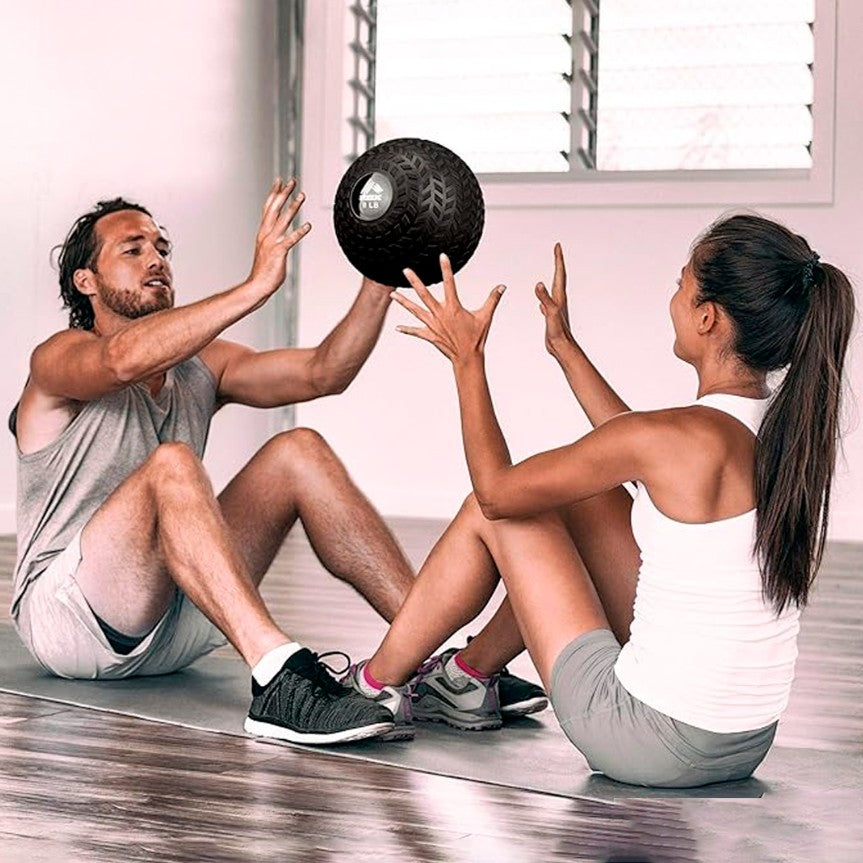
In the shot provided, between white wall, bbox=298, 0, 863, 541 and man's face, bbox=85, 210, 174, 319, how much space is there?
12.0ft

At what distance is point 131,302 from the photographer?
284 cm

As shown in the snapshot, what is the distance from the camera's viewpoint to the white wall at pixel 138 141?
5348 mm

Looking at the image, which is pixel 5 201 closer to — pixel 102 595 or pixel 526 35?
pixel 526 35

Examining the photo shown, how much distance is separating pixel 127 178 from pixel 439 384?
4.96 ft

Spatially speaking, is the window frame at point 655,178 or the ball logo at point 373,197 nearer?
the ball logo at point 373,197

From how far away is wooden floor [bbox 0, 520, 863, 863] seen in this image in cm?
182

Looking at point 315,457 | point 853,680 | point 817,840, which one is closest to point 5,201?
point 315,457

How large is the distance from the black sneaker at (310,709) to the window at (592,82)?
4.36 meters

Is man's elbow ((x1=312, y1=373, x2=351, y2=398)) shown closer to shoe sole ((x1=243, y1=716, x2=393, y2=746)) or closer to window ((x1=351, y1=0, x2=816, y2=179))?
shoe sole ((x1=243, y1=716, x2=393, y2=746))

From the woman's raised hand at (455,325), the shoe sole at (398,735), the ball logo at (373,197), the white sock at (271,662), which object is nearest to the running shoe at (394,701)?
the shoe sole at (398,735)

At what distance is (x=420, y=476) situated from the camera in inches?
263

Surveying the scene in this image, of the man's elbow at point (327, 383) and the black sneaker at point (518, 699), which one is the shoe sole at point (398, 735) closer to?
the black sneaker at point (518, 699)

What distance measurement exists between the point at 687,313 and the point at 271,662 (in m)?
0.81

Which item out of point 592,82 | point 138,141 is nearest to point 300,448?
point 138,141
